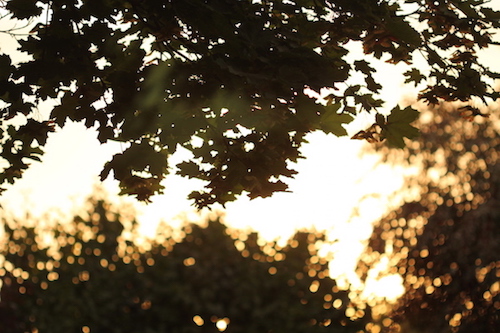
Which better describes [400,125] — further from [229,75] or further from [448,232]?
[448,232]

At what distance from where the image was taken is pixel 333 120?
12.0 ft

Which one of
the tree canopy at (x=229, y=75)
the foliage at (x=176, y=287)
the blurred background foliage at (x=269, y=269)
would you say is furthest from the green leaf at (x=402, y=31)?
the foliage at (x=176, y=287)

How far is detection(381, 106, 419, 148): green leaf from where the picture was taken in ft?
Answer: 11.7

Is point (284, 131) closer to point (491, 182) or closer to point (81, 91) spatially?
point (81, 91)

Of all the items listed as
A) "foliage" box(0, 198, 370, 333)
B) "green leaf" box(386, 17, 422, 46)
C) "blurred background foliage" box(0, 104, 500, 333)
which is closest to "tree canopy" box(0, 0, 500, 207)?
"green leaf" box(386, 17, 422, 46)

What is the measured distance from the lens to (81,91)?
12.7ft

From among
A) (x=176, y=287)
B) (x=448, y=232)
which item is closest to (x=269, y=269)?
(x=176, y=287)

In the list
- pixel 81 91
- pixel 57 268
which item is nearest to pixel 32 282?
pixel 57 268

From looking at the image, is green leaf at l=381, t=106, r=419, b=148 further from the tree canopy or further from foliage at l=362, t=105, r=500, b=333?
foliage at l=362, t=105, r=500, b=333

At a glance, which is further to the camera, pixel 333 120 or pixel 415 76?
pixel 415 76

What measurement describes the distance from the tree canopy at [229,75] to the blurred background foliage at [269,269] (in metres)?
12.1

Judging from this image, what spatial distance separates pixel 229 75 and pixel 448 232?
1546 centimetres

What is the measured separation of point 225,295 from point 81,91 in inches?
732

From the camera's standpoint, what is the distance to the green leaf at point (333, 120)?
11.9ft
